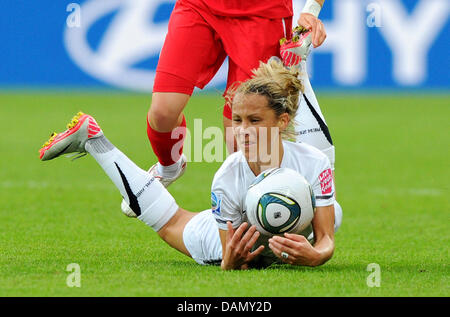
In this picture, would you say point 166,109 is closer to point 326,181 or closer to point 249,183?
point 249,183

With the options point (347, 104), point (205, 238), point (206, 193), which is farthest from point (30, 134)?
point (205, 238)

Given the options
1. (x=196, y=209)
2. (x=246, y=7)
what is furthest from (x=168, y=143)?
(x=196, y=209)

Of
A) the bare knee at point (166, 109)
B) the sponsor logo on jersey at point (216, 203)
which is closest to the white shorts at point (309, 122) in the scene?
the bare knee at point (166, 109)

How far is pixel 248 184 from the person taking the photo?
4.89m

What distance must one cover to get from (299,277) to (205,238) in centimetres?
77

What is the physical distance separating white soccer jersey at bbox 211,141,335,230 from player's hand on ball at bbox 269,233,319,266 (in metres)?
0.33

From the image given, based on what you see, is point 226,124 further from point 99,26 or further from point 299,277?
point 99,26

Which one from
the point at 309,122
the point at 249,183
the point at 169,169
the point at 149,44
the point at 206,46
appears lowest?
the point at 169,169

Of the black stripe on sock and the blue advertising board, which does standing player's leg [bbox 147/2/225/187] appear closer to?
the black stripe on sock

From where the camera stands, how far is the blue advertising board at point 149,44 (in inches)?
697

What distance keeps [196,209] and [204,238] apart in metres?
2.58

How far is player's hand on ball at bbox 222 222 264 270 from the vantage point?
4.64 m

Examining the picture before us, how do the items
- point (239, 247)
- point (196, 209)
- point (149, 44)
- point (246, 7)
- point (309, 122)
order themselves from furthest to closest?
1. point (149, 44)
2. point (196, 209)
3. point (246, 7)
4. point (309, 122)
5. point (239, 247)

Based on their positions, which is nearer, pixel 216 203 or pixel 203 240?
pixel 216 203
